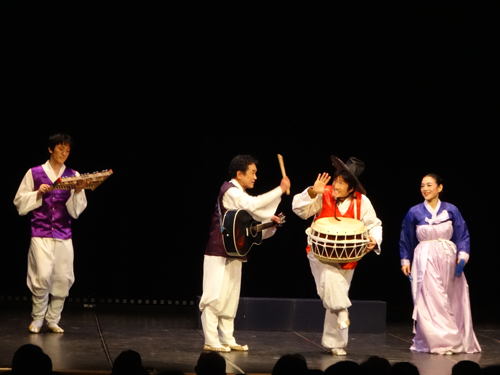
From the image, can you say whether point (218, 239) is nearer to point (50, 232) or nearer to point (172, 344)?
point (172, 344)

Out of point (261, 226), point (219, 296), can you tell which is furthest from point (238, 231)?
point (219, 296)

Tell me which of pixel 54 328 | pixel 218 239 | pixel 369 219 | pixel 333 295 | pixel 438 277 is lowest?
pixel 54 328

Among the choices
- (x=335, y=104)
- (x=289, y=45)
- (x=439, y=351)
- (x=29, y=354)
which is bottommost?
(x=439, y=351)

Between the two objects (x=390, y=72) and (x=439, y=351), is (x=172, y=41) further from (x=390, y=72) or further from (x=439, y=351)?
(x=439, y=351)

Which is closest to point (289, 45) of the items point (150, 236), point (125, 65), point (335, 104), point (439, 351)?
point (335, 104)

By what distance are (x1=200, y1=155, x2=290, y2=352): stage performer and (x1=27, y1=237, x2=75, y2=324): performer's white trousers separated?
3.90 feet

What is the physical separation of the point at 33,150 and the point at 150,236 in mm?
1397

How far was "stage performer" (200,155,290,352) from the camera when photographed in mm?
5391

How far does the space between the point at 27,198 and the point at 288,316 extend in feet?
8.07

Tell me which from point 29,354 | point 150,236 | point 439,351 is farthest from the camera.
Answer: point 150,236

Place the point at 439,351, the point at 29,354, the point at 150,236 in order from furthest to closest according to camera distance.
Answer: the point at 150,236
the point at 439,351
the point at 29,354

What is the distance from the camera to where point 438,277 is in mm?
5977

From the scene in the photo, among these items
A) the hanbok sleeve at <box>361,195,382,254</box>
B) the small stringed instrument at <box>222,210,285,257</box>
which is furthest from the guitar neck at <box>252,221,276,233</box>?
the hanbok sleeve at <box>361,195,382,254</box>

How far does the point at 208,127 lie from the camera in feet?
25.4
